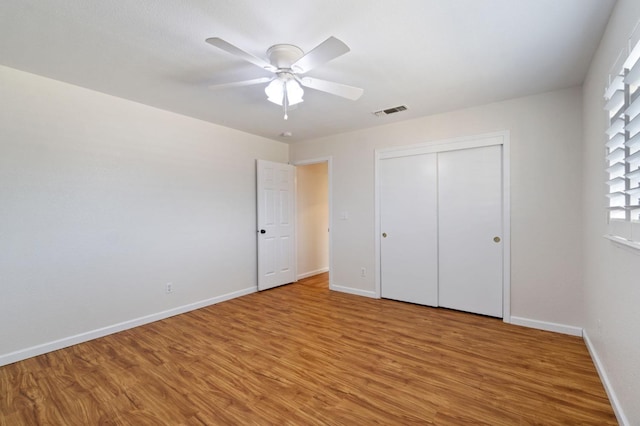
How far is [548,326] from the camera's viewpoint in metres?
2.95

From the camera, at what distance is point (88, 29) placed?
6.26 feet

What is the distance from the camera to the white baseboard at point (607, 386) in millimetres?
1619

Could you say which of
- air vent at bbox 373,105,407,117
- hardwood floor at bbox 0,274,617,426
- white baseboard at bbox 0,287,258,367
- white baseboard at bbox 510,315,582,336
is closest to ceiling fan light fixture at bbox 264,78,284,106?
air vent at bbox 373,105,407,117

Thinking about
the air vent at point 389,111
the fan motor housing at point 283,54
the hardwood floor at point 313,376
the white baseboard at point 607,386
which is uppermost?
the air vent at point 389,111

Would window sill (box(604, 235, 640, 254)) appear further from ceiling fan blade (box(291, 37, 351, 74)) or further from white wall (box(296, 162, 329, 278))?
white wall (box(296, 162, 329, 278))

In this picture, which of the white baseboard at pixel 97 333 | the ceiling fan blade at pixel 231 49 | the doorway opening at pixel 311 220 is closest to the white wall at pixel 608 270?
the ceiling fan blade at pixel 231 49

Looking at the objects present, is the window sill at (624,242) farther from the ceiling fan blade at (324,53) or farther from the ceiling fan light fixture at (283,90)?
the ceiling fan light fixture at (283,90)

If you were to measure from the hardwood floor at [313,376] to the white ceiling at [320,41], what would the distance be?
2454 mm

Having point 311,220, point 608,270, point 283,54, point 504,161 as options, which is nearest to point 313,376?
point 608,270

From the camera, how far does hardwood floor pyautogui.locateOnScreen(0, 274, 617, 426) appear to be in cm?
177

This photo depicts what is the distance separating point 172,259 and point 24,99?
202cm

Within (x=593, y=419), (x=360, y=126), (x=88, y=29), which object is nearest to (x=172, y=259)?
(x=88, y=29)

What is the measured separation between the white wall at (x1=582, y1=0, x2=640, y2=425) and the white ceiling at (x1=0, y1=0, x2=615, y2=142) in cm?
21

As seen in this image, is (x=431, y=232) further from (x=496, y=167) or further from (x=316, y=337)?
(x=316, y=337)
